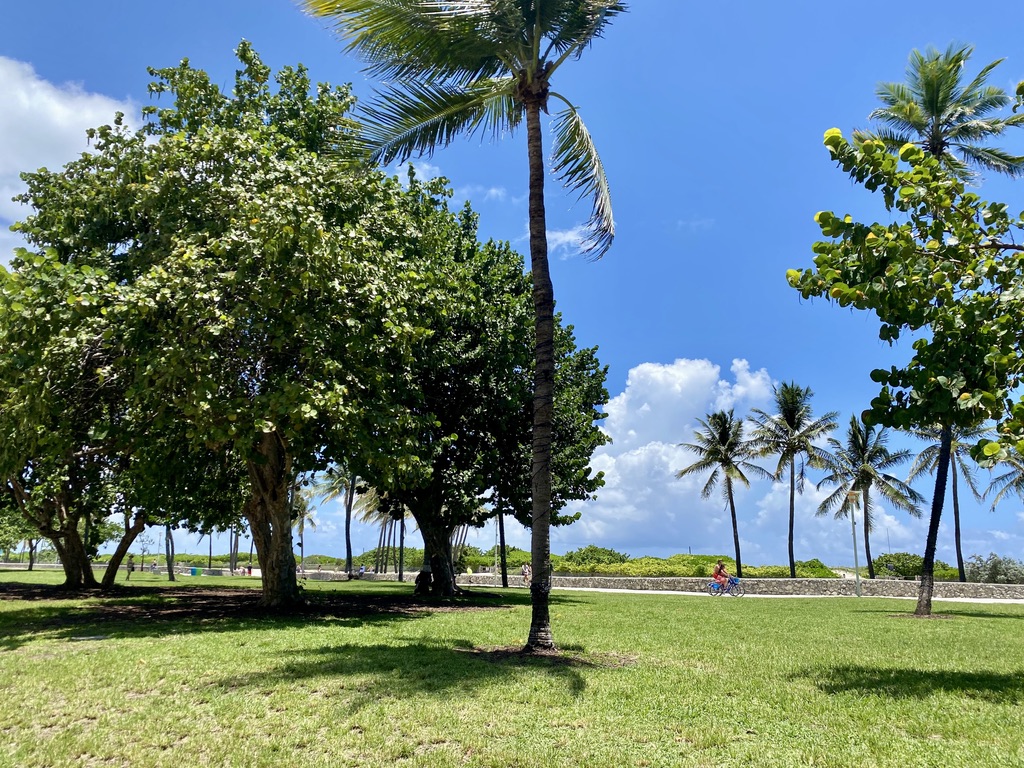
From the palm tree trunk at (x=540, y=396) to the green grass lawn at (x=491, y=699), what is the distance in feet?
3.03

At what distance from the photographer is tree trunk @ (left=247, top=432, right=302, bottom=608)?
52.9 feet

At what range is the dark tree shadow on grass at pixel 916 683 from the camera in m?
7.54

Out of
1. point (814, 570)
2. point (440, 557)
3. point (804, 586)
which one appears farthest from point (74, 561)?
point (814, 570)

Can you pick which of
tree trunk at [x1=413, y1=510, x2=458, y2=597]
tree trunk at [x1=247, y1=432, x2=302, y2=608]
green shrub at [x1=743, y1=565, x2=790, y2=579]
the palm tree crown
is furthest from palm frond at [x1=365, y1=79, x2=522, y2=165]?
green shrub at [x1=743, y1=565, x2=790, y2=579]

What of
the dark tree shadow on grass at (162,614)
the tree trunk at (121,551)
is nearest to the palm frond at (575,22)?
the dark tree shadow on grass at (162,614)

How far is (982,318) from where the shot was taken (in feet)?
25.0

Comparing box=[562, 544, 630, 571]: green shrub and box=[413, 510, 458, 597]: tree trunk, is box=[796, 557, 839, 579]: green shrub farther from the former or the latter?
box=[413, 510, 458, 597]: tree trunk

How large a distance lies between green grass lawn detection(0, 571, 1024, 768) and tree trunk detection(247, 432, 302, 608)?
11.1 feet

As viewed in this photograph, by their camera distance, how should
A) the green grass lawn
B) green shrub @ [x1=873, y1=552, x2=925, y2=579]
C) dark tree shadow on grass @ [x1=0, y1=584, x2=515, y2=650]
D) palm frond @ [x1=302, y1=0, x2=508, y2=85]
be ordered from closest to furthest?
the green grass lawn → palm frond @ [x1=302, y1=0, x2=508, y2=85] → dark tree shadow on grass @ [x1=0, y1=584, x2=515, y2=650] → green shrub @ [x1=873, y1=552, x2=925, y2=579]

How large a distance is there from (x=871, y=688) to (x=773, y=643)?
4.41 m

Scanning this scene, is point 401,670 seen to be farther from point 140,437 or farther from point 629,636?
point 140,437

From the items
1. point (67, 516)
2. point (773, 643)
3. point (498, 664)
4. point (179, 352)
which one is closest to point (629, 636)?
point (773, 643)

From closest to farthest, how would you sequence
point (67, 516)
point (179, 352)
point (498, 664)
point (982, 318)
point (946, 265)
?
point (982, 318) → point (946, 265) → point (498, 664) → point (179, 352) → point (67, 516)

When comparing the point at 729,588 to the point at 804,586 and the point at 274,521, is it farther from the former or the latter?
the point at 274,521
